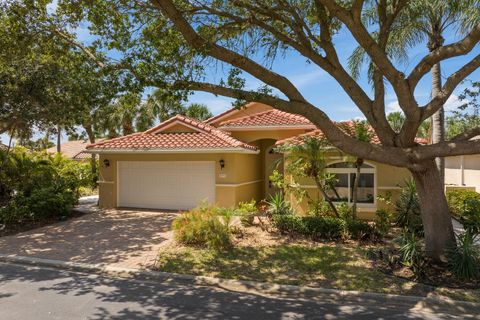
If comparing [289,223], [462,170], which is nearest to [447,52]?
[289,223]

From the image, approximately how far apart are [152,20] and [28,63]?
17.6ft

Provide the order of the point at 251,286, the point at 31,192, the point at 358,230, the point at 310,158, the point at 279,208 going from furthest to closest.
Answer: the point at 31,192, the point at 279,208, the point at 310,158, the point at 358,230, the point at 251,286

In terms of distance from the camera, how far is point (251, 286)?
24.0ft

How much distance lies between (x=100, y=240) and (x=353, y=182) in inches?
367

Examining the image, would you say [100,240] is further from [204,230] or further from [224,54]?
[224,54]

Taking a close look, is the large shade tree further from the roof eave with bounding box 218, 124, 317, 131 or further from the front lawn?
the roof eave with bounding box 218, 124, 317, 131

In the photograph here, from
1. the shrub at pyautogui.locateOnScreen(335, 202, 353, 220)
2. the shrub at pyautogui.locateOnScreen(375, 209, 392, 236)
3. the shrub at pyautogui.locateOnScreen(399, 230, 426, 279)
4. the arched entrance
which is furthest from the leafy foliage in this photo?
the shrub at pyautogui.locateOnScreen(399, 230, 426, 279)

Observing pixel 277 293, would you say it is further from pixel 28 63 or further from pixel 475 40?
pixel 28 63

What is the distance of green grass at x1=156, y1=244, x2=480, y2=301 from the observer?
7.14 metres

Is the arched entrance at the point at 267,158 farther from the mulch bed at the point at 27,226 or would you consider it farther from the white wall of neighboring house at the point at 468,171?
the white wall of neighboring house at the point at 468,171

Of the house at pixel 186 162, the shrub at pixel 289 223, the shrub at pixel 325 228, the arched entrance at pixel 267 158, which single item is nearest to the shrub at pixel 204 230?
the shrub at pixel 289 223

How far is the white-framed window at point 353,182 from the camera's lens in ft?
45.4

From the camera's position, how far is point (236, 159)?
16.0 m

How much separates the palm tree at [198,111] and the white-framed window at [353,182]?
66.6 ft
